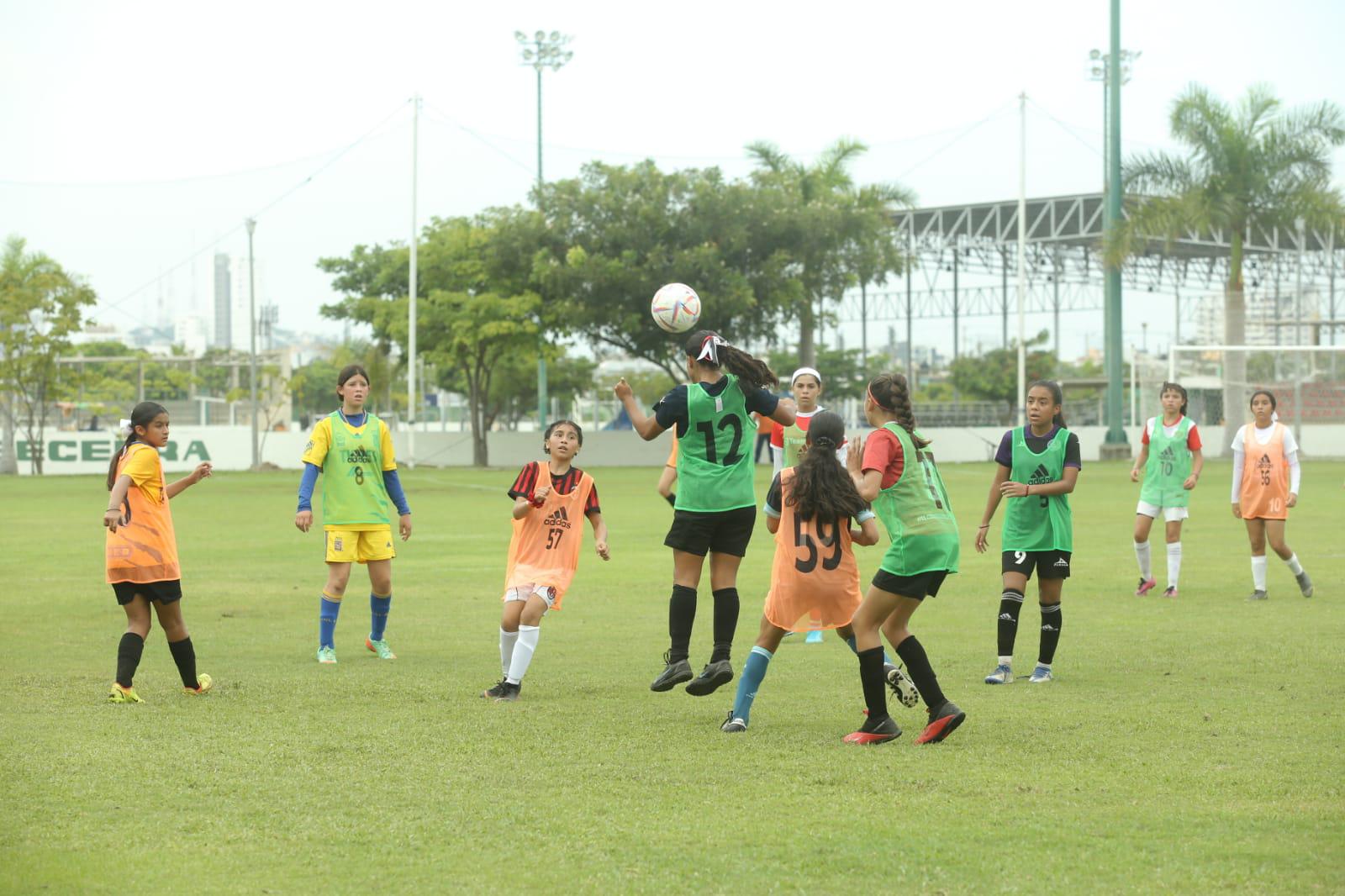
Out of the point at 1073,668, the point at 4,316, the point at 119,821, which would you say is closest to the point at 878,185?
the point at 4,316

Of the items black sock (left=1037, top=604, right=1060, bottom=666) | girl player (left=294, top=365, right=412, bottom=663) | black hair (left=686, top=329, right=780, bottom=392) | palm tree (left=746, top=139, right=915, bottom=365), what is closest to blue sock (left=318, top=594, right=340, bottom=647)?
girl player (left=294, top=365, right=412, bottom=663)

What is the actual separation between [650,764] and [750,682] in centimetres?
90

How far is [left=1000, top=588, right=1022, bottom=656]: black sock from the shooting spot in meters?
8.59

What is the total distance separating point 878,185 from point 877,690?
44.1 m

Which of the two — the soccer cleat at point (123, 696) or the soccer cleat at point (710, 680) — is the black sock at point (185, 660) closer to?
the soccer cleat at point (123, 696)

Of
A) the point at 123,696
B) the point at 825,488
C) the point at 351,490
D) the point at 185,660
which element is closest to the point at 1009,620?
the point at 825,488

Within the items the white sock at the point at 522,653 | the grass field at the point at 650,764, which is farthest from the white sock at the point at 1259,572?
the white sock at the point at 522,653

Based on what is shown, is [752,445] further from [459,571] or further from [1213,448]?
[1213,448]

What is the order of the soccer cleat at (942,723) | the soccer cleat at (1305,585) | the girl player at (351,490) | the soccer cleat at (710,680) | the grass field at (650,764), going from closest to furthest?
the grass field at (650,764)
the soccer cleat at (942,723)
the soccer cleat at (710,680)
the girl player at (351,490)
the soccer cleat at (1305,585)

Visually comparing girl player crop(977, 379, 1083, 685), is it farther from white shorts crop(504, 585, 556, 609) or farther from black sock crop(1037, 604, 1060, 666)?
white shorts crop(504, 585, 556, 609)

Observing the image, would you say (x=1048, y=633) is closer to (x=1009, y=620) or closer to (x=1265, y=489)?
(x=1009, y=620)

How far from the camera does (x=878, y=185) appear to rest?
49.4 metres

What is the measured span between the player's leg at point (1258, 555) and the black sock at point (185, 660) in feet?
29.2

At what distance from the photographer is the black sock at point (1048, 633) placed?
28.2 ft
